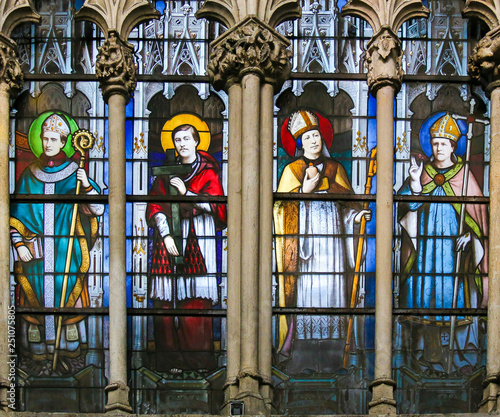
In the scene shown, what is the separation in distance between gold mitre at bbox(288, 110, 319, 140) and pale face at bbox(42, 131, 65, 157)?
2.84 metres

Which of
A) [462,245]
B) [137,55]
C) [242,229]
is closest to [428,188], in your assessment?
[462,245]

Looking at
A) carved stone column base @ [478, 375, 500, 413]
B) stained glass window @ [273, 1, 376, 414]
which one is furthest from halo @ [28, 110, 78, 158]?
carved stone column base @ [478, 375, 500, 413]

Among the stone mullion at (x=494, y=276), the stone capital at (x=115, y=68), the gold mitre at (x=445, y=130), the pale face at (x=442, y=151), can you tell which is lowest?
the stone mullion at (x=494, y=276)

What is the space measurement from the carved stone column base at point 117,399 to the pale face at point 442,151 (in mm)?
4812

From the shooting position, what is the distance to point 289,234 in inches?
849

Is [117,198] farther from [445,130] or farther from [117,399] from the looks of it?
[445,130]

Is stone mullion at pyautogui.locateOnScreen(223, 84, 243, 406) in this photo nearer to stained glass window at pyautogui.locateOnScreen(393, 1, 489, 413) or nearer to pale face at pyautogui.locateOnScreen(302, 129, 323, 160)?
pale face at pyautogui.locateOnScreen(302, 129, 323, 160)

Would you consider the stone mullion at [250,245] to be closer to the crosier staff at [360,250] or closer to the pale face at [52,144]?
the crosier staff at [360,250]

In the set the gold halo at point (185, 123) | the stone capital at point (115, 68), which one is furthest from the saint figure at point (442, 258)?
the stone capital at point (115, 68)

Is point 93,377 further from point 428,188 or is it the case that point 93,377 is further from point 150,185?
point 428,188

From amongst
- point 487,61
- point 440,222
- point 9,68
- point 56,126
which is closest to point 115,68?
point 56,126

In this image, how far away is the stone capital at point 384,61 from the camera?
2178 centimetres

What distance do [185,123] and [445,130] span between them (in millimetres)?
3225

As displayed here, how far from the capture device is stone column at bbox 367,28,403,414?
67.8 feet
